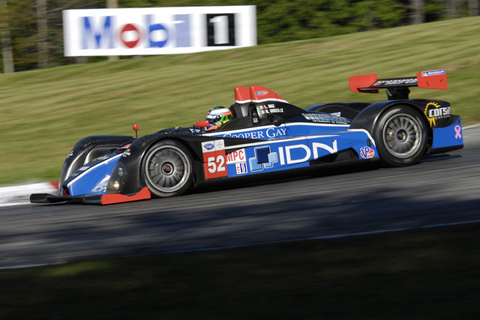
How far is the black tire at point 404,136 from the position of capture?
24.7ft

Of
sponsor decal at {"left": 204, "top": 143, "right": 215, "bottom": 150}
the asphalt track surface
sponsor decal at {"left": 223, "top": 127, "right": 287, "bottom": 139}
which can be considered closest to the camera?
the asphalt track surface

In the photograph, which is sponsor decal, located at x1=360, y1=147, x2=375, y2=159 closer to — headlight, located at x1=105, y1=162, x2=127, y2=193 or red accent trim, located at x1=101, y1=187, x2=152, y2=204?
red accent trim, located at x1=101, y1=187, x2=152, y2=204

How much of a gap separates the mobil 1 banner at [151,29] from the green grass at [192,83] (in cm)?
59

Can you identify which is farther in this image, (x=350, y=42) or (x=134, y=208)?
(x=350, y=42)

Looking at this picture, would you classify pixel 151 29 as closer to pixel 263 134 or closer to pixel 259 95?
pixel 259 95

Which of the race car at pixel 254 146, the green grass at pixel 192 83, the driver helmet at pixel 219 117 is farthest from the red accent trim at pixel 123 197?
the green grass at pixel 192 83

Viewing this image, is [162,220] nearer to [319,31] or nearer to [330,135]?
[330,135]

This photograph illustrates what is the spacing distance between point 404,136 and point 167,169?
2.87 metres

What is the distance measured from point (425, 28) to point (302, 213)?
1848 centimetres

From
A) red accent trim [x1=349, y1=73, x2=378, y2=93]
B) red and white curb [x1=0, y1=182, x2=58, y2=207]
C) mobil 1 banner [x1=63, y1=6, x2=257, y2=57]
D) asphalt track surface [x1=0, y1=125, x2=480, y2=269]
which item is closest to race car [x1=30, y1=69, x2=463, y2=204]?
asphalt track surface [x1=0, y1=125, x2=480, y2=269]

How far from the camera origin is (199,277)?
149 inches

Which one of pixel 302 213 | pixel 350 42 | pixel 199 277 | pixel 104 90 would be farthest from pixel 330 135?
pixel 350 42

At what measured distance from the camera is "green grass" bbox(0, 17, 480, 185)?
12.9 meters

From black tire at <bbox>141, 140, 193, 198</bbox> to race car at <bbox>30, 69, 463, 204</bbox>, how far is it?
1 centimetres
